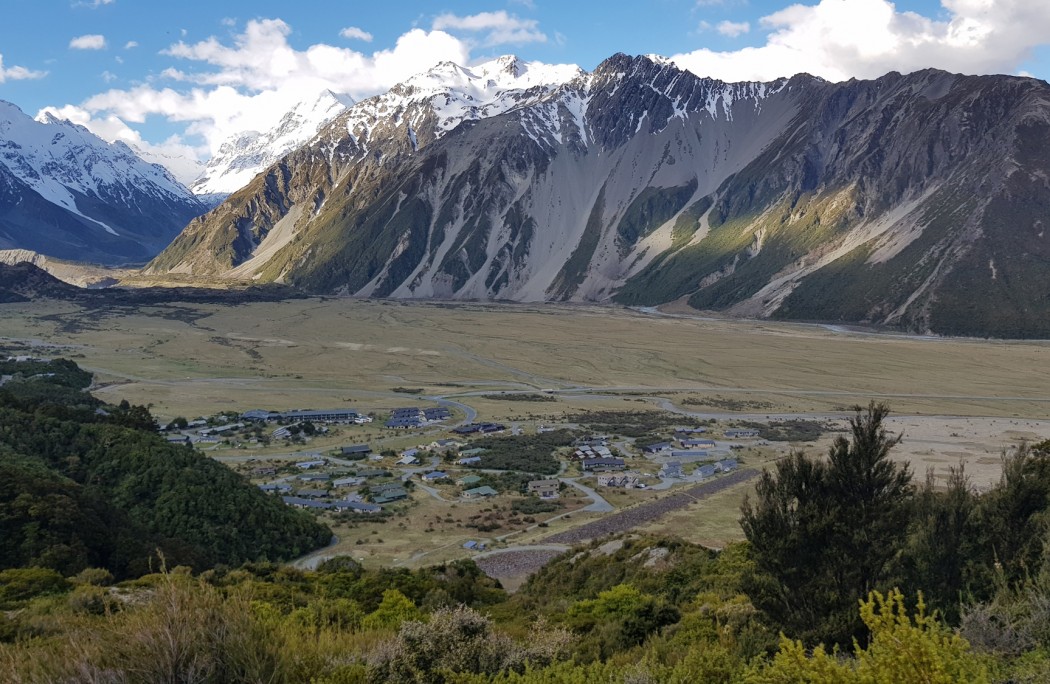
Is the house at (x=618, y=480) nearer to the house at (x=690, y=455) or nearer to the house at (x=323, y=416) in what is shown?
the house at (x=690, y=455)

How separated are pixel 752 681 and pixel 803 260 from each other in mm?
192844

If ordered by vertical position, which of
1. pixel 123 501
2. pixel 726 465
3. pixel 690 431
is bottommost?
pixel 726 465

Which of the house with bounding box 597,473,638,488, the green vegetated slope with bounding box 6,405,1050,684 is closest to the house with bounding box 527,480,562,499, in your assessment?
the house with bounding box 597,473,638,488

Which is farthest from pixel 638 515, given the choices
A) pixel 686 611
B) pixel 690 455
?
pixel 686 611

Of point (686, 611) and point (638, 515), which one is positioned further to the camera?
point (638, 515)

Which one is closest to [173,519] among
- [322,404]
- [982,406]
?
[322,404]

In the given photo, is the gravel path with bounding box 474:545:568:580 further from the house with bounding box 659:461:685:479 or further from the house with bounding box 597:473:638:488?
the house with bounding box 659:461:685:479

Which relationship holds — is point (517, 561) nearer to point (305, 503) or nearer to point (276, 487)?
point (305, 503)

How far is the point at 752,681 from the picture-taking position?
7.80 m

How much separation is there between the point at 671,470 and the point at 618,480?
15.5 feet

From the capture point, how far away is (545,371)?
10094cm

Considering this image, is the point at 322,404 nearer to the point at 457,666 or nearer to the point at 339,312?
the point at 457,666

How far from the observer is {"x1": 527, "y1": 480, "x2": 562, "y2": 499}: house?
44.5 meters

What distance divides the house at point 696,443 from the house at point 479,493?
1986 cm
